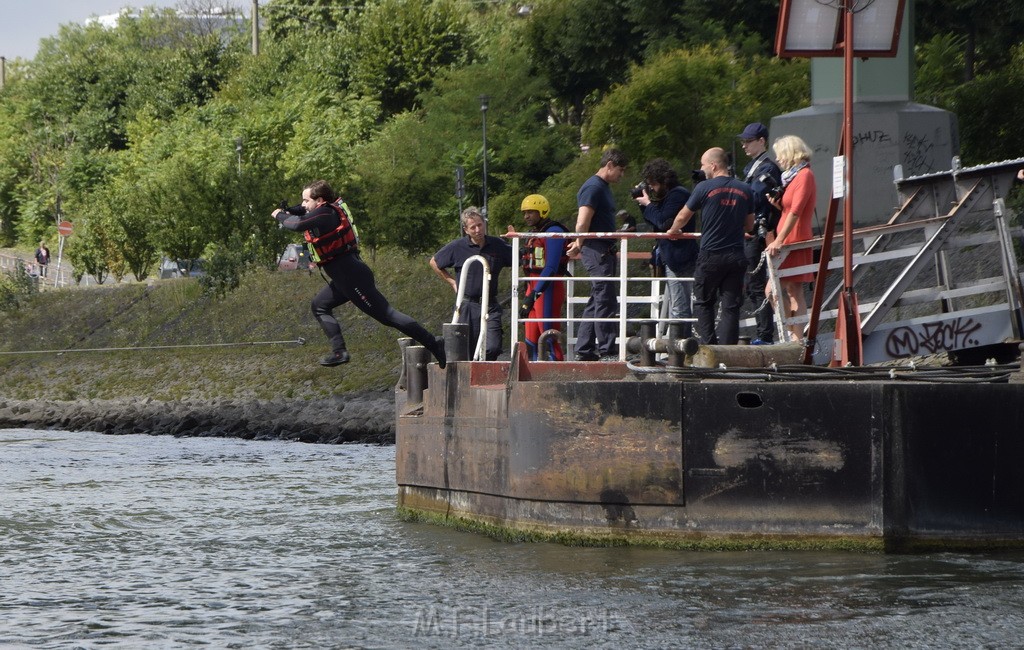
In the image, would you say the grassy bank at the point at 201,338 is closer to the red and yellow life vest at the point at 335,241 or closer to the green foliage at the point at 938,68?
the green foliage at the point at 938,68

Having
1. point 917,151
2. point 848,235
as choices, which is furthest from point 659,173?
point 917,151

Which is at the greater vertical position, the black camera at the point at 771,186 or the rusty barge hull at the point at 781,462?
the black camera at the point at 771,186

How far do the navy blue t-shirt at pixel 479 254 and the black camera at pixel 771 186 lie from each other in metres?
2.53

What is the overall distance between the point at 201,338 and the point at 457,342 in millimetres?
29061

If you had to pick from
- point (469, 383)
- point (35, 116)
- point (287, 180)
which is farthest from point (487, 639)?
point (35, 116)

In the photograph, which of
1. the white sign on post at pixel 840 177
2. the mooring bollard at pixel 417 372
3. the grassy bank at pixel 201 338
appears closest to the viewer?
the white sign on post at pixel 840 177

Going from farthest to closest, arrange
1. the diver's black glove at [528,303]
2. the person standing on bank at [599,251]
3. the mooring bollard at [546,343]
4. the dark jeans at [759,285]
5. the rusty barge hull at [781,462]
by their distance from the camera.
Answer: the diver's black glove at [528,303], the mooring bollard at [546,343], the person standing on bank at [599,251], the dark jeans at [759,285], the rusty barge hull at [781,462]

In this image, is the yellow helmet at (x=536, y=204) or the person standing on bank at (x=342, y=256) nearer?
the yellow helmet at (x=536, y=204)

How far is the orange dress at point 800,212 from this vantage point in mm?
12883

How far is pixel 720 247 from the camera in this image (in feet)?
41.9

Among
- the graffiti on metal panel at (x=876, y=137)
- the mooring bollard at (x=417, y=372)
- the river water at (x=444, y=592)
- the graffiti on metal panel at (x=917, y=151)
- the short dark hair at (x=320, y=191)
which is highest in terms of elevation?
the graffiti on metal panel at (x=876, y=137)

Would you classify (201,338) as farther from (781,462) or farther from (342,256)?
(781,462)

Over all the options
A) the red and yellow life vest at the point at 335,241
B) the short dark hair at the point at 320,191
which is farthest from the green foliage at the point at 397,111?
the short dark hair at the point at 320,191

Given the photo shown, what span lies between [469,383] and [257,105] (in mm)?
55665
